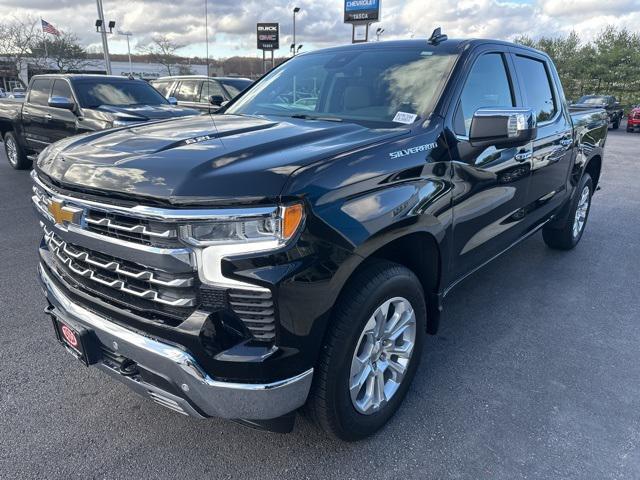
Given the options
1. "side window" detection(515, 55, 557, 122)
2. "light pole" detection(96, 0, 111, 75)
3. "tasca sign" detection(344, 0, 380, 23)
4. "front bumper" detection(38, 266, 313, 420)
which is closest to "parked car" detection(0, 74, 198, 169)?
"side window" detection(515, 55, 557, 122)

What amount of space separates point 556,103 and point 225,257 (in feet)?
12.6

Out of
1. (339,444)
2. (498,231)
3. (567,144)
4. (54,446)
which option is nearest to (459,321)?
(498,231)

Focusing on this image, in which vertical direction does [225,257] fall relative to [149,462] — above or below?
above

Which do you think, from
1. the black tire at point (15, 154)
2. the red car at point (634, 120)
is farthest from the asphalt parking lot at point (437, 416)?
the red car at point (634, 120)

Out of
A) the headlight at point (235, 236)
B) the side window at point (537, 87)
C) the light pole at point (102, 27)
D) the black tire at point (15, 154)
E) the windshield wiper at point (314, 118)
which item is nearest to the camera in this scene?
the headlight at point (235, 236)

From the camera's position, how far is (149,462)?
230 cm

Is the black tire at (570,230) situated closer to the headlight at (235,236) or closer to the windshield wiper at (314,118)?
the windshield wiper at (314,118)

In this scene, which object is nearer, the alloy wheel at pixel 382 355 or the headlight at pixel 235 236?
the headlight at pixel 235 236

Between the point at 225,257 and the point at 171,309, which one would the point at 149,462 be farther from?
the point at 225,257

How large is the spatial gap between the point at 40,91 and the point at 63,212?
8.74 meters

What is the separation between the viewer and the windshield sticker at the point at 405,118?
8.86 ft

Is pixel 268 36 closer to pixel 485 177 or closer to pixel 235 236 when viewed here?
pixel 485 177

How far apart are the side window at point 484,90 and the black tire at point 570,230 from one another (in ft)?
6.93

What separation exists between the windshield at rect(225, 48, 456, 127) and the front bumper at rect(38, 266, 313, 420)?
1.60 meters
